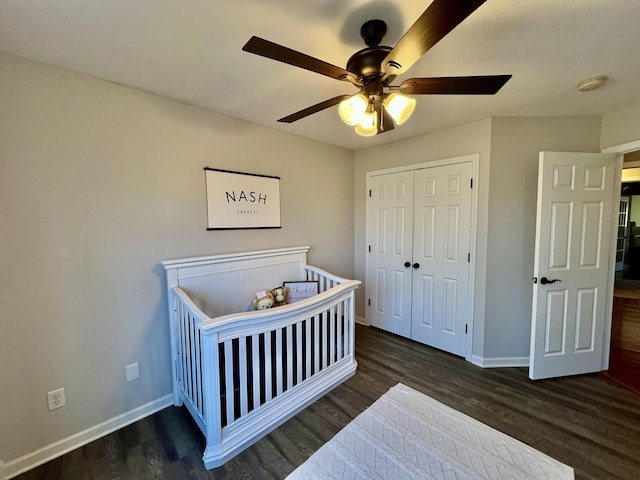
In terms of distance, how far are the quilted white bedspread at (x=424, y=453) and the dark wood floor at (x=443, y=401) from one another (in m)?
0.31

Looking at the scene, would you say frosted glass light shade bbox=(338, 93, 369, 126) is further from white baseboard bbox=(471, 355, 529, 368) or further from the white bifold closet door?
white baseboard bbox=(471, 355, 529, 368)

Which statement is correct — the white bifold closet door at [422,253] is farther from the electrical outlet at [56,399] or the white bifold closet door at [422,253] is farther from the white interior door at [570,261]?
the electrical outlet at [56,399]

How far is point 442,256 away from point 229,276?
216 cm

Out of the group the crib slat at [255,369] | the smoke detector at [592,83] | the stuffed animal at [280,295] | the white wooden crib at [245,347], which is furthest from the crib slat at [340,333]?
the smoke detector at [592,83]

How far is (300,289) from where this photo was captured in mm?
2645

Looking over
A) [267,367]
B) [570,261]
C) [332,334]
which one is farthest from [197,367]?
[570,261]

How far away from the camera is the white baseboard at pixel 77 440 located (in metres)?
1.50

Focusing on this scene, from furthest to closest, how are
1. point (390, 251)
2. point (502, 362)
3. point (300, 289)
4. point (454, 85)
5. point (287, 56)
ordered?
point (390, 251), point (300, 289), point (502, 362), point (454, 85), point (287, 56)

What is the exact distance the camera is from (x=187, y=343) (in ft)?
6.02

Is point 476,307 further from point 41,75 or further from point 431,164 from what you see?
point 41,75

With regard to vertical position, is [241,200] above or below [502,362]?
above

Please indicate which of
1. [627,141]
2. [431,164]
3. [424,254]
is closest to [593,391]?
[424,254]

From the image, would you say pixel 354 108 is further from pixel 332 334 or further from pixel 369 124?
pixel 332 334

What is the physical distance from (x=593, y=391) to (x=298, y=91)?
336 centimetres
